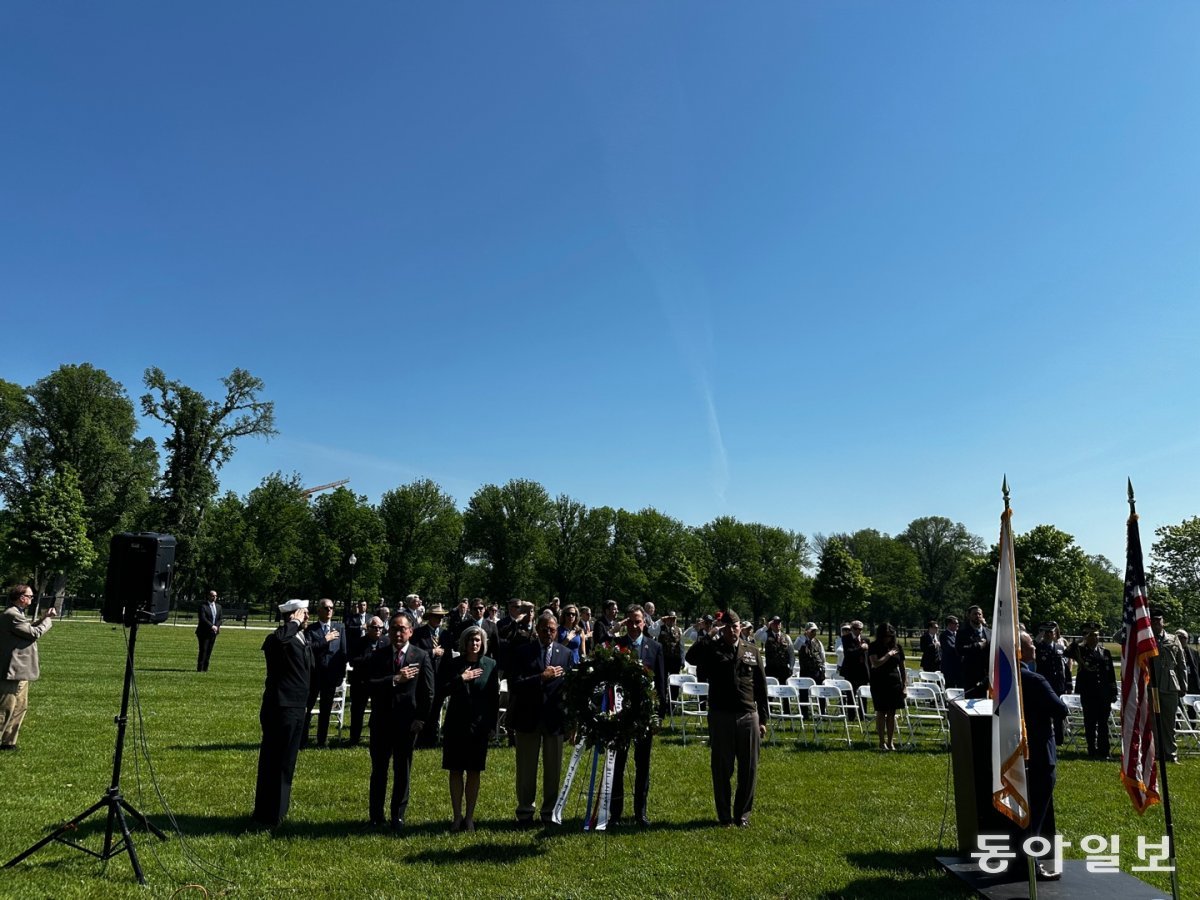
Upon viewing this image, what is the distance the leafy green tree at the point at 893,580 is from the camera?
85.8m

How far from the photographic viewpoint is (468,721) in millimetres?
7668

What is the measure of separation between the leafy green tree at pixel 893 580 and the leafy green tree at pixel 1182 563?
97.1 ft

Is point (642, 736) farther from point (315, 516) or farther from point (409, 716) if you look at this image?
point (315, 516)

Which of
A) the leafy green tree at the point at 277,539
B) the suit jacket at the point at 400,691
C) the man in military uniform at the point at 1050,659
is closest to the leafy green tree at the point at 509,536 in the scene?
the leafy green tree at the point at 277,539

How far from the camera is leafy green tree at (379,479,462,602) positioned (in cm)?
6962

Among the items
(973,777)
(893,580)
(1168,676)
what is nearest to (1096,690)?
(1168,676)

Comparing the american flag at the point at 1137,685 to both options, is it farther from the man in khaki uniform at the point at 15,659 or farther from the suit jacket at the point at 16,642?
the suit jacket at the point at 16,642

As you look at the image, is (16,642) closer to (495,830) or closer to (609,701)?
(495,830)

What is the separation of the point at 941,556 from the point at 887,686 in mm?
86513

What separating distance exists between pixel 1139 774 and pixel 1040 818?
3.15 feet

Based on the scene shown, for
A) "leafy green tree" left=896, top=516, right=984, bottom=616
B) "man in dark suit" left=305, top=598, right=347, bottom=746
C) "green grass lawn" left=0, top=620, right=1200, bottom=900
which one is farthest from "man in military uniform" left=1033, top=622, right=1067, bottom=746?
"leafy green tree" left=896, top=516, right=984, bottom=616

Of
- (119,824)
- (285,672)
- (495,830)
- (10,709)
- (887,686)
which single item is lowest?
(495,830)

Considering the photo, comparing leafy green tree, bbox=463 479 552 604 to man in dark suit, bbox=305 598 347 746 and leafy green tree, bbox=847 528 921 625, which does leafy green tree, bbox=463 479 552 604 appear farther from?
man in dark suit, bbox=305 598 347 746

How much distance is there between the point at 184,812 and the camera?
793 cm
